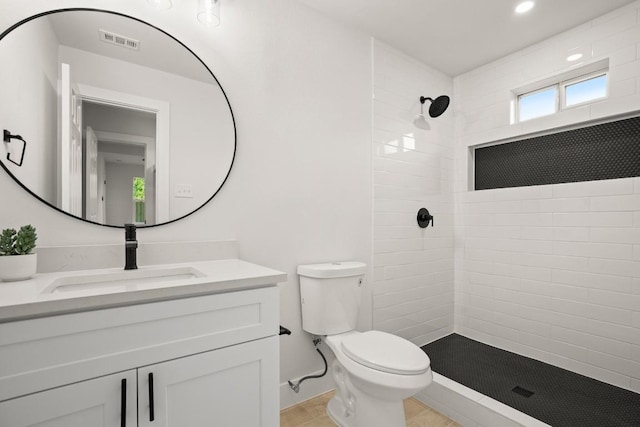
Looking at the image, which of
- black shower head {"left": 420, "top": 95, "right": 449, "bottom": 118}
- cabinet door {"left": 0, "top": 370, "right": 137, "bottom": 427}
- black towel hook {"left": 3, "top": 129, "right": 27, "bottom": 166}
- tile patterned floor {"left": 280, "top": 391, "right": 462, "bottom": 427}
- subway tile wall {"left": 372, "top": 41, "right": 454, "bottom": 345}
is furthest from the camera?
black shower head {"left": 420, "top": 95, "right": 449, "bottom": 118}

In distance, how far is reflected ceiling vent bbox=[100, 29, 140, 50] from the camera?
135 centimetres

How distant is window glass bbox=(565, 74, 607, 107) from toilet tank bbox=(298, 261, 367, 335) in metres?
2.04

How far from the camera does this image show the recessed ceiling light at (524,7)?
6.35 feet

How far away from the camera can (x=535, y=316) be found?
235 cm

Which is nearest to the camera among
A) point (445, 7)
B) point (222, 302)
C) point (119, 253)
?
point (222, 302)

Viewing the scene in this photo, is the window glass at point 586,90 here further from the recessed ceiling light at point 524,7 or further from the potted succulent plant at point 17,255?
the potted succulent plant at point 17,255

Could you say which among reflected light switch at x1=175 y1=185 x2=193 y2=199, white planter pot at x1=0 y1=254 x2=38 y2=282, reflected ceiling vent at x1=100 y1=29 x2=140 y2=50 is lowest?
white planter pot at x1=0 y1=254 x2=38 y2=282

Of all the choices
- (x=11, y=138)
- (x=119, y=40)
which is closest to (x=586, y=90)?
(x=119, y=40)

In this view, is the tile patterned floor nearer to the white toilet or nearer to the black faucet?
the white toilet

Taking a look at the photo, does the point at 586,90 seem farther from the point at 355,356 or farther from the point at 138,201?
the point at 138,201

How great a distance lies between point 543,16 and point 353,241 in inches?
77.3

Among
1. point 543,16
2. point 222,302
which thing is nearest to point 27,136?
point 222,302

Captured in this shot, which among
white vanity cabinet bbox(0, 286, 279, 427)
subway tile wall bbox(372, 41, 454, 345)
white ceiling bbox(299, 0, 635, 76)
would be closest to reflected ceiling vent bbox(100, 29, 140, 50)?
A: white ceiling bbox(299, 0, 635, 76)

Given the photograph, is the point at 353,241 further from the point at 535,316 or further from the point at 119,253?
the point at 535,316
